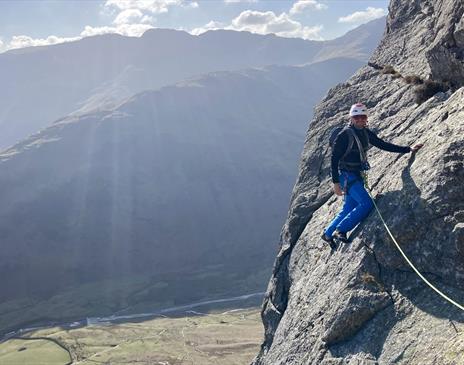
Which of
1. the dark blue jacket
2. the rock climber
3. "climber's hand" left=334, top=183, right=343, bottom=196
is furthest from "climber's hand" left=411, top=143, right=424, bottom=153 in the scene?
"climber's hand" left=334, top=183, right=343, bottom=196

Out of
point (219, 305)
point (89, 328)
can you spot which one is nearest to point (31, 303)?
point (89, 328)

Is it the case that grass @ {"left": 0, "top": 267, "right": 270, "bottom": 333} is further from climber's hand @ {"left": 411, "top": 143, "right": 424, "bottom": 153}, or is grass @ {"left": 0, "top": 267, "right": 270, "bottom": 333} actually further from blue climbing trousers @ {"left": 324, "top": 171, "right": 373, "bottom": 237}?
climber's hand @ {"left": 411, "top": 143, "right": 424, "bottom": 153}

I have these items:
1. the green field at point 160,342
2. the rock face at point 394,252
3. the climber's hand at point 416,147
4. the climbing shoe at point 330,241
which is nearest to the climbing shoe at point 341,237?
the rock face at point 394,252

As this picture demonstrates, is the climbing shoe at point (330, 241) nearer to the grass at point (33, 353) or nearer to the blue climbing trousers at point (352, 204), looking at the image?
the blue climbing trousers at point (352, 204)

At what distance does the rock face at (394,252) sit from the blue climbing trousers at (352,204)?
0.35m

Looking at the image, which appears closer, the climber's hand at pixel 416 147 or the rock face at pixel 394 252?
the rock face at pixel 394 252

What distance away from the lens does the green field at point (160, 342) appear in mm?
113938

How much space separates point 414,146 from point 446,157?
89.2 inches

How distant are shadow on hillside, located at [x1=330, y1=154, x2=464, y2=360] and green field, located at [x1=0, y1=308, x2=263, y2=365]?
319ft

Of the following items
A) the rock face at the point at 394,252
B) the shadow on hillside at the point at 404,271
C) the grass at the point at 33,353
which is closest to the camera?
the shadow on hillside at the point at 404,271

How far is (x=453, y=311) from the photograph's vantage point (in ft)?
41.2

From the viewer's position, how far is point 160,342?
127 meters

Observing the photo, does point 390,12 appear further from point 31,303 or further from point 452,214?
point 31,303

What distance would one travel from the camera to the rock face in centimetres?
1342
